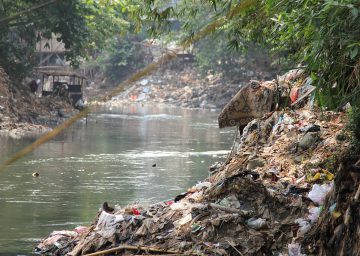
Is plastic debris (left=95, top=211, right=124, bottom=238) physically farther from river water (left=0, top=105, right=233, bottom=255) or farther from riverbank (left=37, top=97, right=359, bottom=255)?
river water (left=0, top=105, right=233, bottom=255)

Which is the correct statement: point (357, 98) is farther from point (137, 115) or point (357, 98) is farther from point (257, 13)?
point (137, 115)

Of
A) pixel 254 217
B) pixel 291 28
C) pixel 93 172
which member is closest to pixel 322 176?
pixel 254 217

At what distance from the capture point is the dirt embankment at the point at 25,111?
2475cm

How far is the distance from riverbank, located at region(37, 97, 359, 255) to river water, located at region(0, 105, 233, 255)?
117cm

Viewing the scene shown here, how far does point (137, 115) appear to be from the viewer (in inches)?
1433

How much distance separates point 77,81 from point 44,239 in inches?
1087

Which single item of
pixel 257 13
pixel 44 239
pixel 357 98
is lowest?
pixel 44 239

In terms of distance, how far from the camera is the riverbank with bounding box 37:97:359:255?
27.0 feet

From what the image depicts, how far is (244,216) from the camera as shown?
869 centimetres

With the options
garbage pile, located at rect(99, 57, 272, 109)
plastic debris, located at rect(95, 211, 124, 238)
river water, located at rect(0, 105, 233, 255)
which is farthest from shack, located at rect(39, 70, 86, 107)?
plastic debris, located at rect(95, 211, 124, 238)

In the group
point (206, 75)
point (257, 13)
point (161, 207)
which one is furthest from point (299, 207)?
point (206, 75)

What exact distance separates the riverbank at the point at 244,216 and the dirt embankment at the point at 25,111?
1436 cm

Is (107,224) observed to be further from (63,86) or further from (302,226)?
(63,86)

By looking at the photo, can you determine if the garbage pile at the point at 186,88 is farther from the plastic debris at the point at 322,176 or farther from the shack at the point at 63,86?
the plastic debris at the point at 322,176
